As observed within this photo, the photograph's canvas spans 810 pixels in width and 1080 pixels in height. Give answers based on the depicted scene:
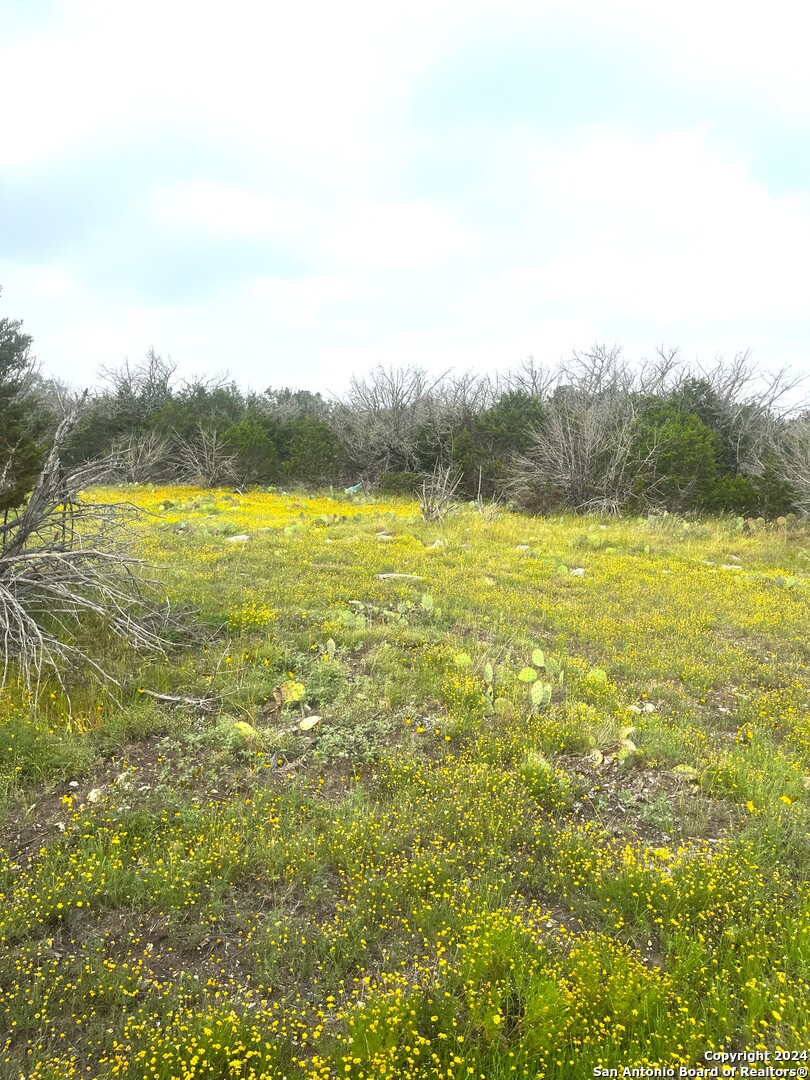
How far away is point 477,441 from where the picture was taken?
21.1 meters

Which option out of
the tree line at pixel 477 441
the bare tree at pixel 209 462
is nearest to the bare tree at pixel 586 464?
the tree line at pixel 477 441

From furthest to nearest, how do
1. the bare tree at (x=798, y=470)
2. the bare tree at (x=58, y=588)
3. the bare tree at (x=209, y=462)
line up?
the bare tree at (x=209, y=462)
the bare tree at (x=798, y=470)
the bare tree at (x=58, y=588)

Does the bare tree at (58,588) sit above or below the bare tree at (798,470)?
below

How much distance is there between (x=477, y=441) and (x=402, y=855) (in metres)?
18.8

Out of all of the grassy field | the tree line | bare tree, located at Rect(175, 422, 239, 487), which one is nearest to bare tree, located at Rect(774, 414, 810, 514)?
the tree line

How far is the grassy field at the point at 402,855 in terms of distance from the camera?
91.4 inches

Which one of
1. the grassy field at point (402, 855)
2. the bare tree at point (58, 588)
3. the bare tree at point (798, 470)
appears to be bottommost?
the grassy field at point (402, 855)

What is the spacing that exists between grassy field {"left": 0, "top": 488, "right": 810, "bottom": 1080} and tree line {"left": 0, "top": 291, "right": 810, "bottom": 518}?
9347 millimetres

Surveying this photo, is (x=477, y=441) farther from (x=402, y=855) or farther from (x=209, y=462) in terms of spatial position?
(x=402, y=855)

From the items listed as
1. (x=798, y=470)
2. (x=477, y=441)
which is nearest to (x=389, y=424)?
(x=477, y=441)

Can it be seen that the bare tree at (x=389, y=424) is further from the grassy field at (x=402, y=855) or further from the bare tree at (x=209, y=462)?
the grassy field at (x=402, y=855)

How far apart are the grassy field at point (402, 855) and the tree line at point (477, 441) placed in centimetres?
935

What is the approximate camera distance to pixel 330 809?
3.56 meters

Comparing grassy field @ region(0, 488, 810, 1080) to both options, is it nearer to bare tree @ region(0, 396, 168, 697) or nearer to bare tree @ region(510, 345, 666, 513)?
bare tree @ region(0, 396, 168, 697)
